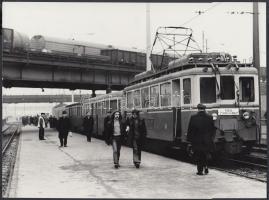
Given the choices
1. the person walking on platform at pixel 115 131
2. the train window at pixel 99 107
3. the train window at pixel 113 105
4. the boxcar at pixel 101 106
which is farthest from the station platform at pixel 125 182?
the train window at pixel 99 107


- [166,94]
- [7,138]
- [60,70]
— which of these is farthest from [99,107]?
[166,94]

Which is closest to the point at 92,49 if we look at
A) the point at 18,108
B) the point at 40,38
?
the point at 40,38

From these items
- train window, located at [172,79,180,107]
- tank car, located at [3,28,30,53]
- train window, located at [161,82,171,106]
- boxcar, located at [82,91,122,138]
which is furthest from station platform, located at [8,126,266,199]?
tank car, located at [3,28,30,53]

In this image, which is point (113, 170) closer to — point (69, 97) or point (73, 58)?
point (73, 58)

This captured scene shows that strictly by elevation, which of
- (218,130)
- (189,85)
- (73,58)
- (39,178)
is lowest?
(39,178)

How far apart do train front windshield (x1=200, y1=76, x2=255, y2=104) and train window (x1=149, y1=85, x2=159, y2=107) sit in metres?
2.66

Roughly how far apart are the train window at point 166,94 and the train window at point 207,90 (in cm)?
152

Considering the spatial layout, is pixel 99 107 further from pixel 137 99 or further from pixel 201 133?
pixel 201 133

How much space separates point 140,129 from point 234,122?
2.72 meters

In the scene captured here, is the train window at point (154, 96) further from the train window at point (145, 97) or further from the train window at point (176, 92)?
the train window at point (176, 92)

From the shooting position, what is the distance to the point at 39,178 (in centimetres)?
1098

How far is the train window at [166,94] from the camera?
14617 mm

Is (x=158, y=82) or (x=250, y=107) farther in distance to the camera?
(x=158, y=82)

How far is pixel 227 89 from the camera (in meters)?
13.6
